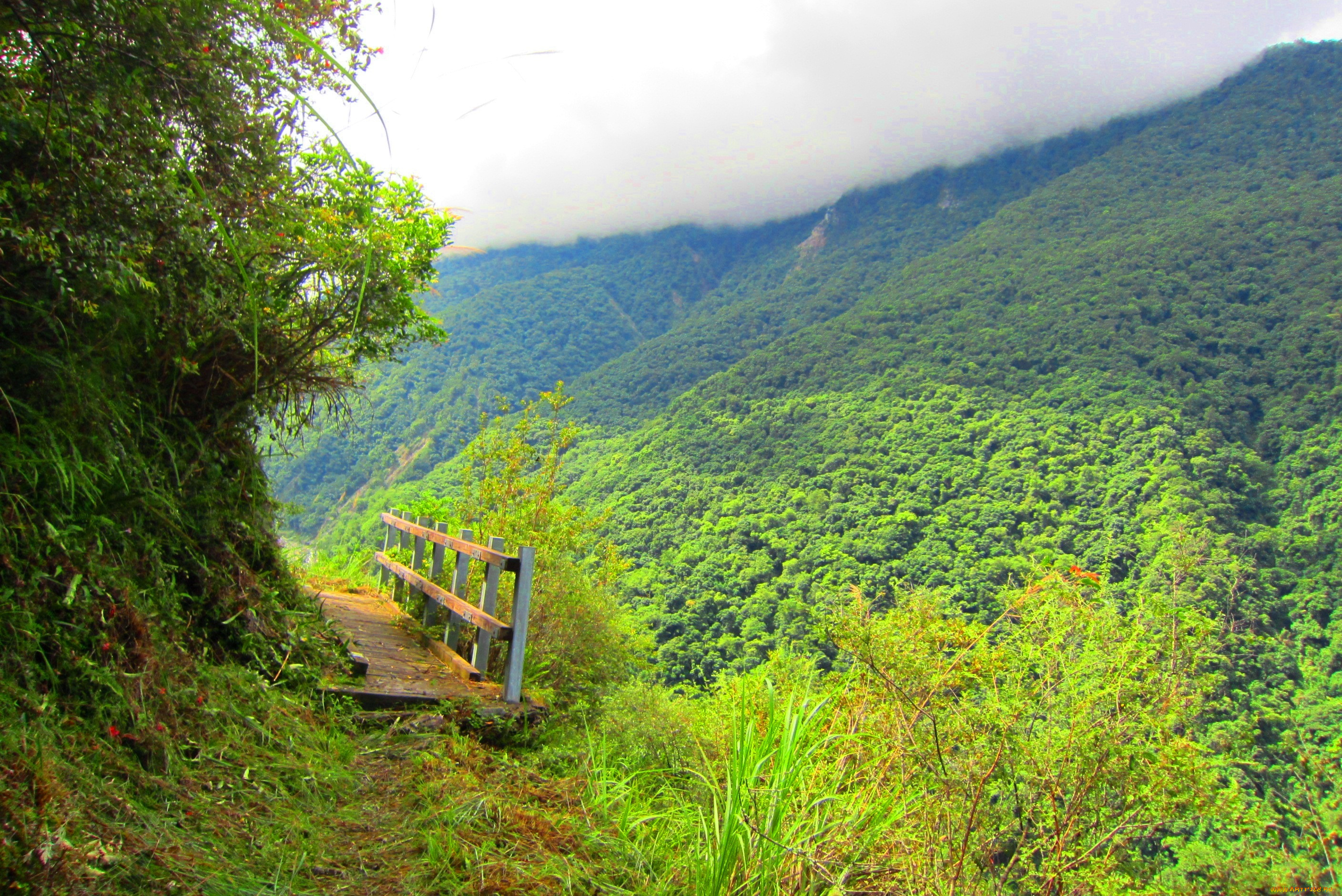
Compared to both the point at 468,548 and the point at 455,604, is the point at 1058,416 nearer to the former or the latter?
the point at 468,548

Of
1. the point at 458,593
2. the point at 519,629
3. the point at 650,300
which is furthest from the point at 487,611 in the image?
the point at 650,300

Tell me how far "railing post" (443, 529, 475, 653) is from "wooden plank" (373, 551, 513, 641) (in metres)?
0.06

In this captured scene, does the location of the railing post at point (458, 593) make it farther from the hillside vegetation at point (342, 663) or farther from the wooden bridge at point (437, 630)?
the hillside vegetation at point (342, 663)


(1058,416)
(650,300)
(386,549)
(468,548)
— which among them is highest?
(650,300)

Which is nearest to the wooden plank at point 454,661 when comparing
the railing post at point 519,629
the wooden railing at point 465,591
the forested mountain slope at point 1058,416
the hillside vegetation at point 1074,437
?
the wooden railing at point 465,591

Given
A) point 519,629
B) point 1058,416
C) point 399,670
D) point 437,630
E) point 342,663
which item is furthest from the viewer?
point 1058,416

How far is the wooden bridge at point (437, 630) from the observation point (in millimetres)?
3428

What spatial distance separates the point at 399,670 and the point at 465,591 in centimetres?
88

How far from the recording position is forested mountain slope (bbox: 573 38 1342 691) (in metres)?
33.5

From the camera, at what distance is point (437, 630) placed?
483 cm

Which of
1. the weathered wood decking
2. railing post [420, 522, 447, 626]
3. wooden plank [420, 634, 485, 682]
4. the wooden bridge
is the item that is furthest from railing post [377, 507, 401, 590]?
wooden plank [420, 634, 485, 682]

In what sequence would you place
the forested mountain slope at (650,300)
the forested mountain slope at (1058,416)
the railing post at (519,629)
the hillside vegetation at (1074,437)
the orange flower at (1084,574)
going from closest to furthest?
1. the orange flower at (1084,574)
2. the railing post at (519,629)
3. the hillside vegetation at (1074,437)
4. the forested mountain slope at (1058,416)
5. the forested mountain slope at (650,300)

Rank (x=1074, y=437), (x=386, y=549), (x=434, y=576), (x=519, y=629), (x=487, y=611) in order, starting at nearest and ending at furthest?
(x=519, y=629) → (x=487, y=611) → (x=434, y=576) → (x=386, y=549) → (x=1074, y=437)

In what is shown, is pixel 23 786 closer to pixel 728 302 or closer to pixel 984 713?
pixel 984 713
